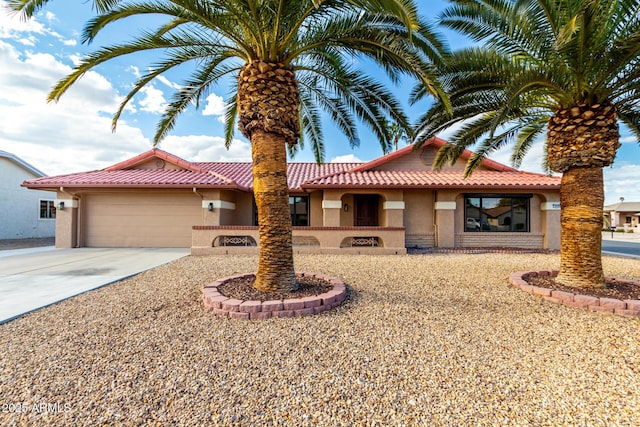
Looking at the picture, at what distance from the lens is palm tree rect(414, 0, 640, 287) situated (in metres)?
5.69

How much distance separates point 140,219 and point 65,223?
3.29 metres

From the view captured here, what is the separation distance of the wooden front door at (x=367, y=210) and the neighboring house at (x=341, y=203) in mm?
56

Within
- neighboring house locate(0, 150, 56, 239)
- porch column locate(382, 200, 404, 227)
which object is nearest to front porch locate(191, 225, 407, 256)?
porch column locate(382, 200, 404, 227)

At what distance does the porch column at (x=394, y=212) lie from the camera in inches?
555

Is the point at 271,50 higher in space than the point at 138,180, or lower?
higher

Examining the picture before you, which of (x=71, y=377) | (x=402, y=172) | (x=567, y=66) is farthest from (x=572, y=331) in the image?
(x=402, y=172)

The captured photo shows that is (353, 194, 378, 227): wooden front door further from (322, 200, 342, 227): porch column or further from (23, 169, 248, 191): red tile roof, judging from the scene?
(23, 169, 248, 191): red tile roof

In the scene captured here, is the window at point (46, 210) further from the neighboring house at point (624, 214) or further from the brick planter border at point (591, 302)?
the neighboring house at point (624, 214)

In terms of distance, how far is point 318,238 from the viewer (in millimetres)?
12766

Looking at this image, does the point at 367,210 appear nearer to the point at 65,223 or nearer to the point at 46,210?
the point at 65,223

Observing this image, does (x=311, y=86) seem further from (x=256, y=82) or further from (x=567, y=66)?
(x=567, y=66)

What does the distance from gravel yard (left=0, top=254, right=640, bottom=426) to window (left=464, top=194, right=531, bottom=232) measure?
9.96m

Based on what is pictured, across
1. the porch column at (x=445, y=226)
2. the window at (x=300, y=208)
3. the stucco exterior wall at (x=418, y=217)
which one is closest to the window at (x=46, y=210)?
the window at (x=300, y=208)

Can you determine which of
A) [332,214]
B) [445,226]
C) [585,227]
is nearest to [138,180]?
[332,214]
